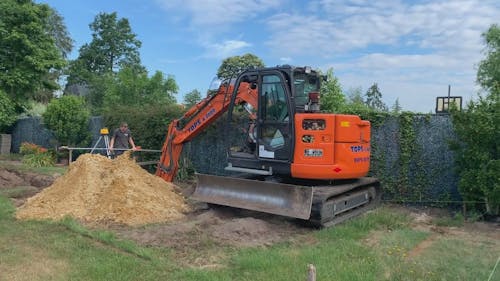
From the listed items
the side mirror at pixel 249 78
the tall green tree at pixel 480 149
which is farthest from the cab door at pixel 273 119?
the tall green tree at pixel 480 149

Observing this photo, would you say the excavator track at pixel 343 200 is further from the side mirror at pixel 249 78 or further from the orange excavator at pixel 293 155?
the side mirror at pixel 249 78

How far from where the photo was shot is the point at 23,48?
22484 millimetres

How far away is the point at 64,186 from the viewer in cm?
Result: 901

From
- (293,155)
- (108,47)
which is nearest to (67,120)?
(293,155)

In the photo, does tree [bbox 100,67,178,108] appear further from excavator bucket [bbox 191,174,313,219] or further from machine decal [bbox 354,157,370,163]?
machine decal [bbox 354,157,370,163]

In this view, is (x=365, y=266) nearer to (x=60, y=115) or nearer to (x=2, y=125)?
(x=60, y=115)

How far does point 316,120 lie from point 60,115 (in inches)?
515

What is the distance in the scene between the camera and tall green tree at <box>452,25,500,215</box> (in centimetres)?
851

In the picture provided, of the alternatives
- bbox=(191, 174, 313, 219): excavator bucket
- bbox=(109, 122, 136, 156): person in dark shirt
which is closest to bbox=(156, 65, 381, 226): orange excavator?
bbox=(191, 174, 313, 219): excavator bucket

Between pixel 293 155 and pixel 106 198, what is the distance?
339 centimetres

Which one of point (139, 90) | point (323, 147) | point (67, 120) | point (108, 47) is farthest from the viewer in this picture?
point (108, 47)

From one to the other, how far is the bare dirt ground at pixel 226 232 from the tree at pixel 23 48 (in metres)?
14.8

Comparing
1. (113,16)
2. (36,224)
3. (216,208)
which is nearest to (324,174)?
(216,208)

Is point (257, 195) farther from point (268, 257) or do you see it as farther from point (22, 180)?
point (22, 180)
